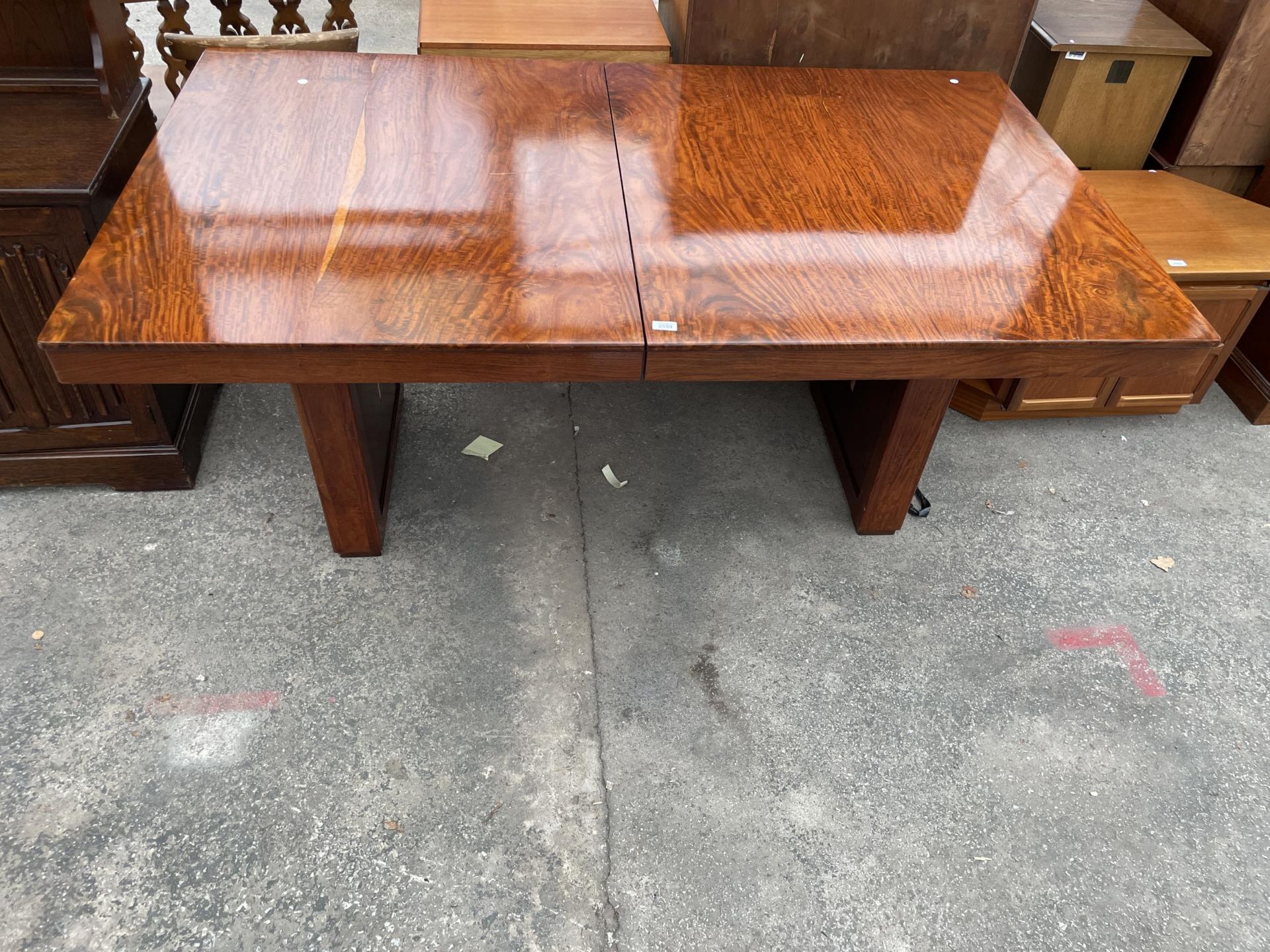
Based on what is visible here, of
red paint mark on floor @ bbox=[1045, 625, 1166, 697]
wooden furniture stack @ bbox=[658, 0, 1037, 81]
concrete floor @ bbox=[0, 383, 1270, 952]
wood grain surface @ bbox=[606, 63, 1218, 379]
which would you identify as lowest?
concrete floor @ bbox=[0, 383, 1270, 952]

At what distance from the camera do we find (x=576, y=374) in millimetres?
1706

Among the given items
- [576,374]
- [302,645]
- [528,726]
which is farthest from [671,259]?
[302,645]

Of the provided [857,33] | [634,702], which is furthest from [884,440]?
[857,33]

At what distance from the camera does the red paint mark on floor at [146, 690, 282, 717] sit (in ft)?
6.68

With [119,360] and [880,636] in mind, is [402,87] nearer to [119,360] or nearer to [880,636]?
[119,360]

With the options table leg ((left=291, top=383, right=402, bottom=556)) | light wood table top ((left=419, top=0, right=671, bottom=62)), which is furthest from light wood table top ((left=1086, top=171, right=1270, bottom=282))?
table leg ((left=291, top=383, right=402, bottom=556))

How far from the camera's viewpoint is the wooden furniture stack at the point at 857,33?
106 inches

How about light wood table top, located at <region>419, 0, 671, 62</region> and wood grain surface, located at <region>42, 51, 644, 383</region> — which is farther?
light wood table top, located at <region>419, 0, 671, 62</region>

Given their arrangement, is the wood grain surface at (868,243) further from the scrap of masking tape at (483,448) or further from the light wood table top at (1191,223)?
the scrap of masking tape at (483,448)

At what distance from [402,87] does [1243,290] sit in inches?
99.1

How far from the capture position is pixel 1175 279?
8.54ft

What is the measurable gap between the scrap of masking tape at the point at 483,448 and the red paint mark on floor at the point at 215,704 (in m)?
0.91

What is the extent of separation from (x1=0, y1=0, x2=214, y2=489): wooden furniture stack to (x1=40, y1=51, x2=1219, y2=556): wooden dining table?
0.19 meters

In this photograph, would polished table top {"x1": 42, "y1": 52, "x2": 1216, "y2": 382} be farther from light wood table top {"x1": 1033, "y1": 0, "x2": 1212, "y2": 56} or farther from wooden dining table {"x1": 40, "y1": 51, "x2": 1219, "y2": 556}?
light wood table top {"x1": 1033, "y1": 0, "x2": 1212, "y2": 56}
